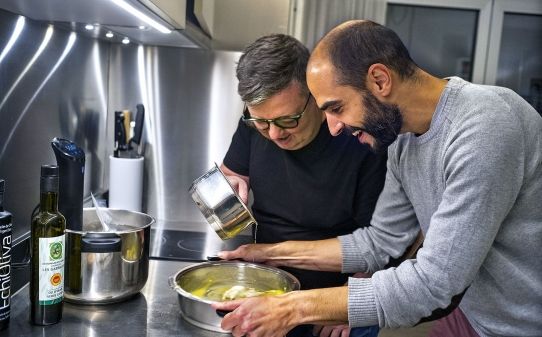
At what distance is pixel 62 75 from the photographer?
1582 mm

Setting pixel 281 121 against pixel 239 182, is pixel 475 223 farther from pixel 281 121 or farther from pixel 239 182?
pixel 239 182

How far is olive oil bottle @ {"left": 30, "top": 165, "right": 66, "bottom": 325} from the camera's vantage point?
948 mm

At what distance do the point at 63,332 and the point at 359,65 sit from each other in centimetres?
73

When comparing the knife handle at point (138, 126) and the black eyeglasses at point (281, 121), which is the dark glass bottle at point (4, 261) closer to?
the black eyeglasses at point (281, 121)

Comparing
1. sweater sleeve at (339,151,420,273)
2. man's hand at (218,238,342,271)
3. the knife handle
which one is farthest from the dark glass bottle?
the knife handle

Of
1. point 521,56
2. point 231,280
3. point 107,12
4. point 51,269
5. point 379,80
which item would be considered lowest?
point 231,280

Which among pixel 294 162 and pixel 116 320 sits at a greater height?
pixel 294 162

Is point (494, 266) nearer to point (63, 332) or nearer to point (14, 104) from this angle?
point (63, 332)

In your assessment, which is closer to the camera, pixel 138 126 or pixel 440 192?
pixel 440 192

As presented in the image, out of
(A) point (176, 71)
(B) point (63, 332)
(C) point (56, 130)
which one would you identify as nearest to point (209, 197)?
(B) point (63, 332)

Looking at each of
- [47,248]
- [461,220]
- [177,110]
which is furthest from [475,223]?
[177,110]

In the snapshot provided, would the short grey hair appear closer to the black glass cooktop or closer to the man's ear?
the man's ear

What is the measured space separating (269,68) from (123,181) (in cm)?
95

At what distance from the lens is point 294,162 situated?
1516mm
